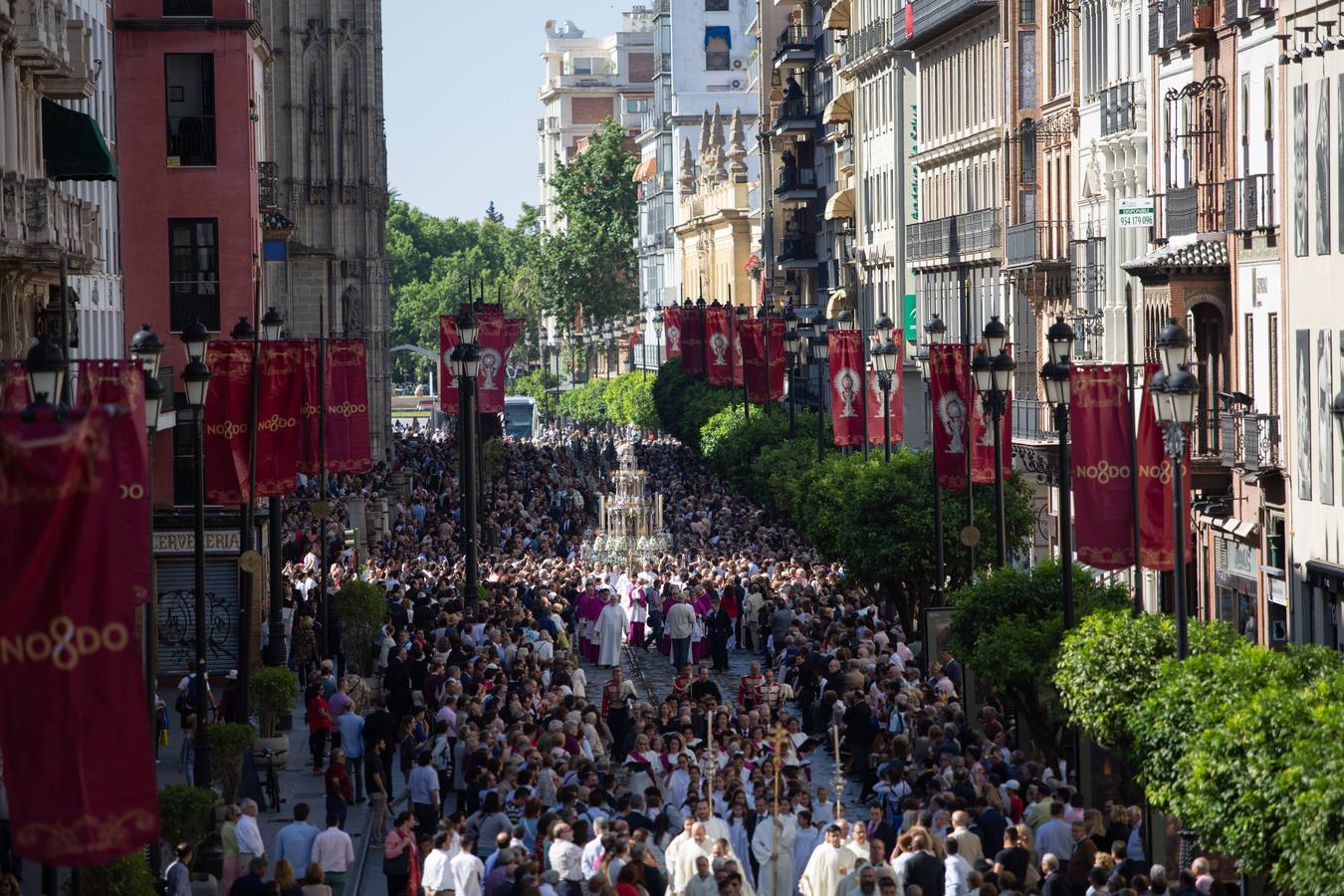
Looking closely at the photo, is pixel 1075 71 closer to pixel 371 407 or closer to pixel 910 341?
pixel 910 341

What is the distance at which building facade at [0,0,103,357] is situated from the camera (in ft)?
114

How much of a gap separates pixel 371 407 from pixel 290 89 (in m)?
11.2

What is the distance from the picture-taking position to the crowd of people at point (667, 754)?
2189 cm

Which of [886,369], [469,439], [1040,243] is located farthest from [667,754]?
[1040,243]

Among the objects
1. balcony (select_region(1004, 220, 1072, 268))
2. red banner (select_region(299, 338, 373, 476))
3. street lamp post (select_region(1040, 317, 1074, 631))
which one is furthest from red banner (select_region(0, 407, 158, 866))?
balcony (select_region(1004, 220, 1072, 268))

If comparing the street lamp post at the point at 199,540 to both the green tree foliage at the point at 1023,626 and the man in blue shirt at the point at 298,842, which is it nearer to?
the man in blue shirt at the point at 298,842

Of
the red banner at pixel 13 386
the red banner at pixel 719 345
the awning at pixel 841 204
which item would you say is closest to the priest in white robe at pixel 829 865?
the red banner at pixel 13 386

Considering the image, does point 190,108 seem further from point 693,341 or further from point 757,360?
point 693,341

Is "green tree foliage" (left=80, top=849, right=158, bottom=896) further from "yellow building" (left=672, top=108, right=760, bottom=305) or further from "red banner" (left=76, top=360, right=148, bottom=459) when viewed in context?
"yellow building" (left=672, top=108, right=760, bottom=305)

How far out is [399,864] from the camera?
23.4m

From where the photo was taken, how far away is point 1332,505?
37.2 metres

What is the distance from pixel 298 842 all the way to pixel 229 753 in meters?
4.80

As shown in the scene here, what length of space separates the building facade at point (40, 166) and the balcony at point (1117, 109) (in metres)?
21.5

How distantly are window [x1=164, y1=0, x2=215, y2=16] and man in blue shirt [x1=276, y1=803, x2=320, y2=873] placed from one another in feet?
104
